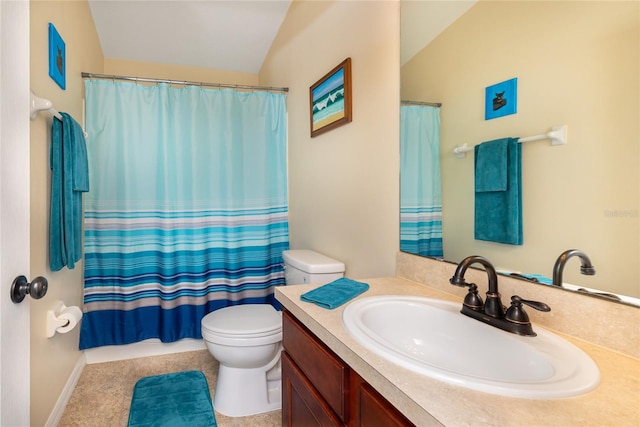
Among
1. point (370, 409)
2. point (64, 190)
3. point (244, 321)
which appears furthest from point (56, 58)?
point (370, 409)

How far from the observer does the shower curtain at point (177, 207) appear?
7.43ft

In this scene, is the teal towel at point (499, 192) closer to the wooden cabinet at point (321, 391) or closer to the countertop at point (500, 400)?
the countertop at point (500, 400)

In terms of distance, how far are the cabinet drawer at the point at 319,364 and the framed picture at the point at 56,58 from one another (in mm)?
1594

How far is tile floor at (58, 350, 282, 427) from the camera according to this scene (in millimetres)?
1756

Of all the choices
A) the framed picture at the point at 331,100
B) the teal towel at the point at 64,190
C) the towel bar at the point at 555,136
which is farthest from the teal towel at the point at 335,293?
the teal towel at the point at 64,190

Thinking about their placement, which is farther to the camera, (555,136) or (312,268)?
(312,268)

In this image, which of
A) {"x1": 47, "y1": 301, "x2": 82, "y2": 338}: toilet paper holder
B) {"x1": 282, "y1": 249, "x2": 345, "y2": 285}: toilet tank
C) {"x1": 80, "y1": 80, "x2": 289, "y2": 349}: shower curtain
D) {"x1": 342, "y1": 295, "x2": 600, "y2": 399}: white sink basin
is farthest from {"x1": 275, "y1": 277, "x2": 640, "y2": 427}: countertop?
{"x1": 80, "y1": 80, "x2": 289, "y2": 349}: shower curtain

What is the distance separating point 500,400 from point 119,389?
2.23 metres

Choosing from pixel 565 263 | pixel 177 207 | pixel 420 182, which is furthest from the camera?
pixel 177 207

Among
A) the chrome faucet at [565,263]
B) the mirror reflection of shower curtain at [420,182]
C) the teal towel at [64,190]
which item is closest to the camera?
the chrome faucet at [565,263]

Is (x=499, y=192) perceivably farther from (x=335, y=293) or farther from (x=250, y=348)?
(x=250, y=348)

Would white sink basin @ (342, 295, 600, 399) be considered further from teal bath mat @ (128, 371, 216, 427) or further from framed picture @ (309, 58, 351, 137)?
teal bath mat @ (128, 371, 216, 427)

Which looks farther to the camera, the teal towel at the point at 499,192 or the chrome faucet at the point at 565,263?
the teal towel at the point at 499,192

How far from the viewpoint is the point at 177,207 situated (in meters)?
2.39
